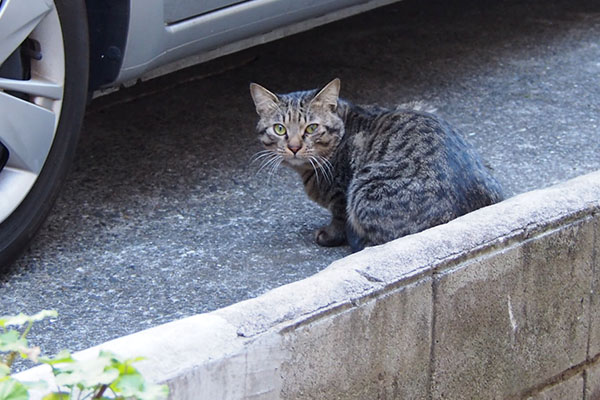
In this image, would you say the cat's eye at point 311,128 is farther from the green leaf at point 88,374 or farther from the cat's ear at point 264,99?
the green leaf at point 88,374

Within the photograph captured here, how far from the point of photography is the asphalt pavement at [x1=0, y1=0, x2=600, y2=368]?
12.0ft

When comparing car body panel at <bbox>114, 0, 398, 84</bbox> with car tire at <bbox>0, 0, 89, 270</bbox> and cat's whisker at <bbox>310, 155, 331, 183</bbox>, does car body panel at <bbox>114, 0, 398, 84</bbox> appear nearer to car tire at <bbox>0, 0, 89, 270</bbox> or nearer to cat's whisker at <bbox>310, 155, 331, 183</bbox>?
car tire at <bbox>0, 0, 89, 270</bbox>

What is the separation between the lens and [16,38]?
11.2ft

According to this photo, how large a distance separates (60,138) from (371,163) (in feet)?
3.95

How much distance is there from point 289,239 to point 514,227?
3.84 ft

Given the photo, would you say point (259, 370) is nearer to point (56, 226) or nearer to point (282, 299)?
point (282, 299)

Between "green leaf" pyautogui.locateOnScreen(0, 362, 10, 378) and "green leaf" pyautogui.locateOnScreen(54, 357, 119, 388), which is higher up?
"green leaf" pyautogui.locateOnScreen(54, 357, 119, 388)

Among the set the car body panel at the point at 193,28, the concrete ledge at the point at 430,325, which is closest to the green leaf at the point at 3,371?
the concrete ledge at the point at 430,325

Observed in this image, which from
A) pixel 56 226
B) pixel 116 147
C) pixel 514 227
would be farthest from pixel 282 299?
pixel 116 147

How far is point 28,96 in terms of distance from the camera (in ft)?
11.8

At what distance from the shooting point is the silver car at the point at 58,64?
346cm

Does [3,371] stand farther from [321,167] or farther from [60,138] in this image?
[321,167]

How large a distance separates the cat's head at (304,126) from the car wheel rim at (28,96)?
2.94ft

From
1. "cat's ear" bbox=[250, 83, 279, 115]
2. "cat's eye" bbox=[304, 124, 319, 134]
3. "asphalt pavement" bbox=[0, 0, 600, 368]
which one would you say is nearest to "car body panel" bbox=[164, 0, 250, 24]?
"cat's ear" bbox=[250, 83, 279, 115]
